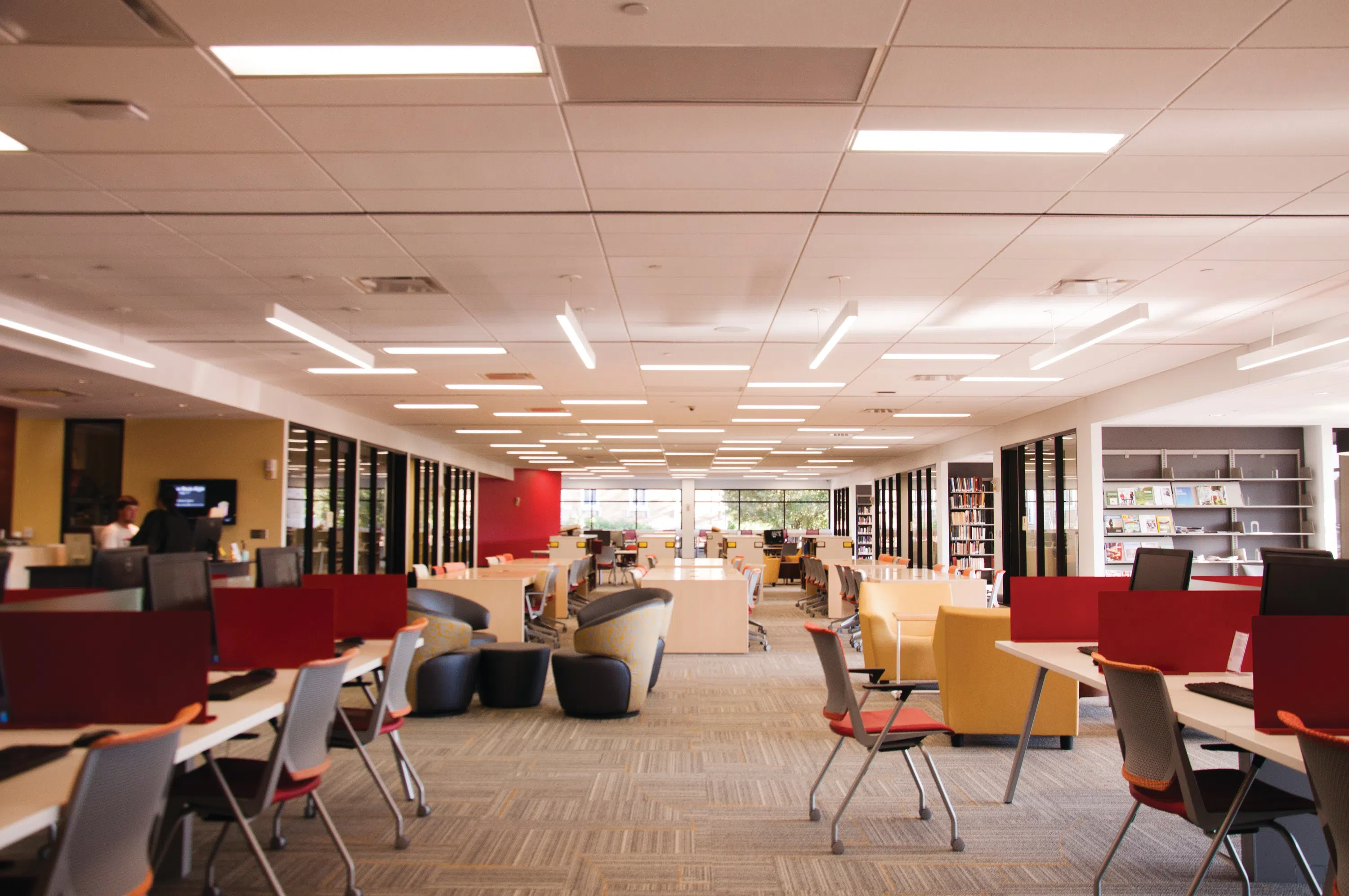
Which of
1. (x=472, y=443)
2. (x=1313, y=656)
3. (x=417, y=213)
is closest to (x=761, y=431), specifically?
(x=472, y=443)

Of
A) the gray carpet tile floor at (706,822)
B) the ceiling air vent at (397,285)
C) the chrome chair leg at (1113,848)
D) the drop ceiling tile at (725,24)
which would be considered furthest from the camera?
the ceiling air vent at (397,285)

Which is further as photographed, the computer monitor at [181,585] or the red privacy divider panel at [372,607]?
the red privacy divider panel at [372,607]

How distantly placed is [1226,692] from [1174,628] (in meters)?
0.65

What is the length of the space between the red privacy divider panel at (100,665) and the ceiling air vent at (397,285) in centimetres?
331

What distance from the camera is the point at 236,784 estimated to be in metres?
3.18

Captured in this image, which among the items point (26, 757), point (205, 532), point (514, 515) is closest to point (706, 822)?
point (26, 757)

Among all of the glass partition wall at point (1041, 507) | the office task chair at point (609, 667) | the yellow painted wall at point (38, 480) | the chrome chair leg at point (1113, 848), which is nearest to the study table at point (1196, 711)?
the chrome chair leg at point (1113, 848)

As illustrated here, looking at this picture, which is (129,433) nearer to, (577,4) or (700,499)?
(577,4)

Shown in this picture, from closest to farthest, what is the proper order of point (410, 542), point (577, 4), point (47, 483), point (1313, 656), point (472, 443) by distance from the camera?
point (577, 4) → point (1313, 656) → point (47, 483) → point (410, 542) → point (472, 443)

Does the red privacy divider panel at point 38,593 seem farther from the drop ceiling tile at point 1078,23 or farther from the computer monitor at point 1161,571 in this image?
the computer monitor at point 1161,571

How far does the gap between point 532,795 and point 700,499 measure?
28.7 metres

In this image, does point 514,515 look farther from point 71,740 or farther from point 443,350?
point 71,740

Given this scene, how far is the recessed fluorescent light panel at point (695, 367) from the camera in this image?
8.93 m

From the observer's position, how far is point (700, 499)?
109 feet
